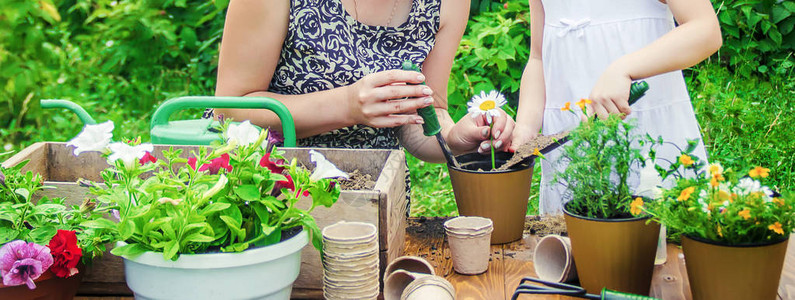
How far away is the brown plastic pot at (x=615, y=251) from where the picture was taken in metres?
0.95

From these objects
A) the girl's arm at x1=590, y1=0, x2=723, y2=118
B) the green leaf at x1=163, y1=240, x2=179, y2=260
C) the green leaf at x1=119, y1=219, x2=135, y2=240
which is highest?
the girl's arm at x1=590, y1=0, x2=723, y2=118

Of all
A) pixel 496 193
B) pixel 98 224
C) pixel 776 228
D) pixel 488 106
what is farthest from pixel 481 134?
pixel 98 224

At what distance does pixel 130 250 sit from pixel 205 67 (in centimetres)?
331

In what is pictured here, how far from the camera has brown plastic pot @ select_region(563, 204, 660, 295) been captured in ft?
3.12

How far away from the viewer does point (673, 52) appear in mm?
1316

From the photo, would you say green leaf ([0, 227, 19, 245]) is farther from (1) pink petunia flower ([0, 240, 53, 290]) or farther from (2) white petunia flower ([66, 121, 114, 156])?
(2) white petunia flower ([66, 121, 114, 156])

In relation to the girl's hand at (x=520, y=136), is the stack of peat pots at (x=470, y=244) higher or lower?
lower

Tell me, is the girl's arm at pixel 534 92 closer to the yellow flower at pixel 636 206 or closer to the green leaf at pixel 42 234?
the yellow flower at pixel 636 206

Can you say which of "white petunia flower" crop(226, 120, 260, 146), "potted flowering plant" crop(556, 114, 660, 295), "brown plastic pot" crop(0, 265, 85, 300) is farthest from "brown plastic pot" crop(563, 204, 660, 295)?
"brown plastic pot" crop(0, 265, 85, 300)

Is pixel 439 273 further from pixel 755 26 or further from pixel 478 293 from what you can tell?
pixel 755 26

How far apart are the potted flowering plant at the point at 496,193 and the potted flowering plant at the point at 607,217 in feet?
0.72

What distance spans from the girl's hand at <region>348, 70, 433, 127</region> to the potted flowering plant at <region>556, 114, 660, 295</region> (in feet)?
1.26

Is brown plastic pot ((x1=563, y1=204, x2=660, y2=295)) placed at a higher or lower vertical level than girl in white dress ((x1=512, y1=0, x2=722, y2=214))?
lower

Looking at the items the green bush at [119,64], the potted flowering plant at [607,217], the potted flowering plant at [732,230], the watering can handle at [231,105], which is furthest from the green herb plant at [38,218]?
the green bush at [119,64]
